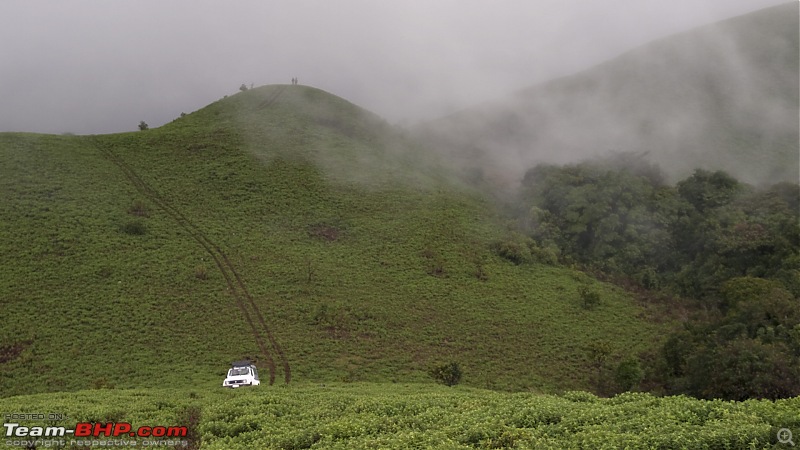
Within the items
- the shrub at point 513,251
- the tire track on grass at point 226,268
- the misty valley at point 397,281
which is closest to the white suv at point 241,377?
the misty valley at point 397,281

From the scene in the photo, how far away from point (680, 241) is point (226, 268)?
43.8 meters

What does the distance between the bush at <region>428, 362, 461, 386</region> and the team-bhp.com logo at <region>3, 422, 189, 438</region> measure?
1652 centimetres

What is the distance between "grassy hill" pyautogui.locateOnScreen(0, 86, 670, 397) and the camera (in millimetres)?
29031

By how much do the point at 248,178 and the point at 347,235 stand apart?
13.9 metres

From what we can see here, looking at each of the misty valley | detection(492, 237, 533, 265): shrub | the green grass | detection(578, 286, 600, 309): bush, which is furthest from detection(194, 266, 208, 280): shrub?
detection(578, 286, 600, 309): bush

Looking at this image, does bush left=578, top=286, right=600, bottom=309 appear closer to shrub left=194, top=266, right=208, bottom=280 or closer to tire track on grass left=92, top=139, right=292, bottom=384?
tire track on grass left=92, top=139, right=292, bottom=384

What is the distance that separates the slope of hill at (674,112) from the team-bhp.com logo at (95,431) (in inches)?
2413

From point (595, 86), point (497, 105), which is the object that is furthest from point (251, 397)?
point (595, 86)

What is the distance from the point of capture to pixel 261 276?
38438mm

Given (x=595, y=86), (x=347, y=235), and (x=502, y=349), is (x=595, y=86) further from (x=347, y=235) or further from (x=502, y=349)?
(x=502, y=349)

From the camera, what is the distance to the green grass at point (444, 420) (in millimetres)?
9000

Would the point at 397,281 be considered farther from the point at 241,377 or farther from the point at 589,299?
the point at 241,377

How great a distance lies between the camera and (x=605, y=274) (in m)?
49.3

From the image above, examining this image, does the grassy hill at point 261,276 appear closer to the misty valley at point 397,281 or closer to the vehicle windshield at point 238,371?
the misty valley at point 397,281
